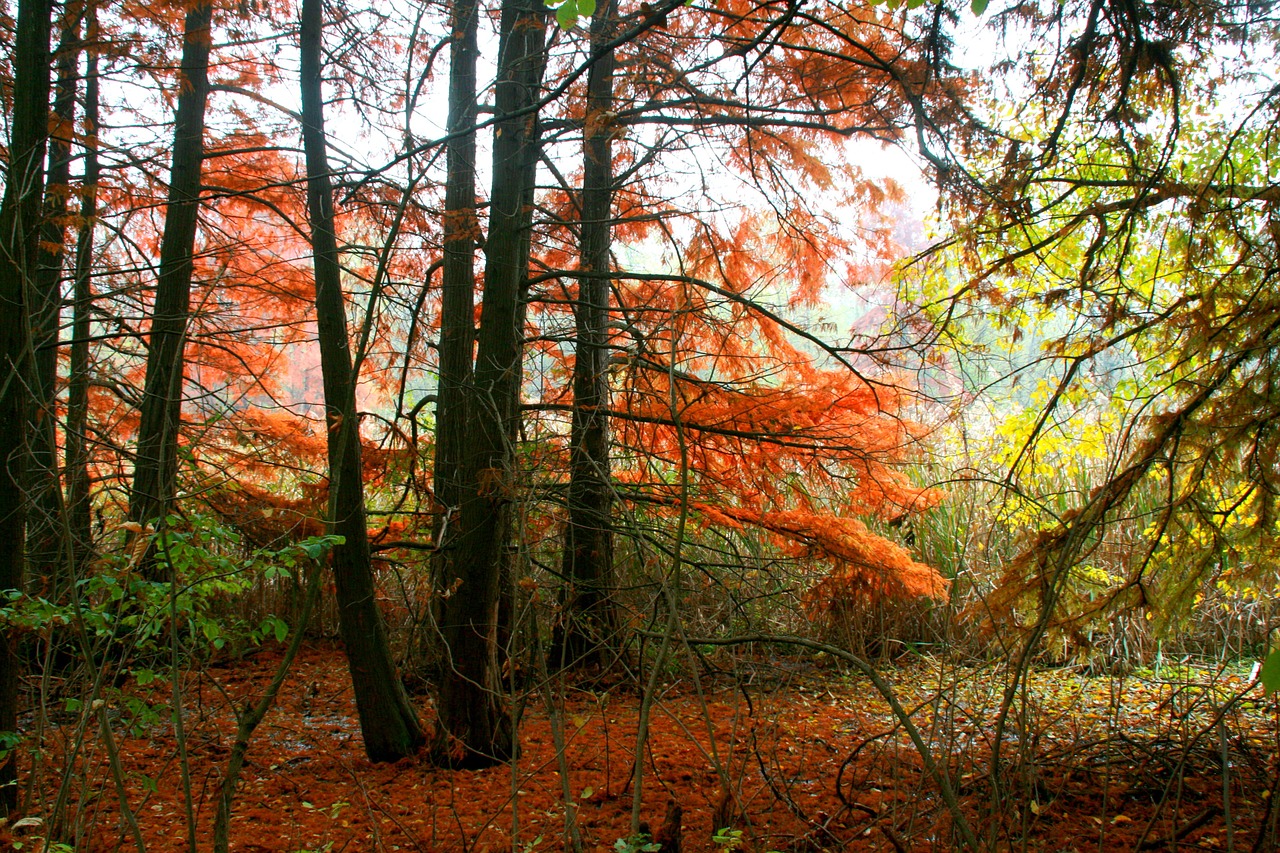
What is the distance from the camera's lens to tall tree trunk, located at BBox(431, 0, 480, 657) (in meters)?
4.41

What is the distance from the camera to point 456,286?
15.0ft

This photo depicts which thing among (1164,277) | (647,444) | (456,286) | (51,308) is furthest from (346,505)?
(1164,277)

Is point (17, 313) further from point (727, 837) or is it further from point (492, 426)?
point (727, 837)

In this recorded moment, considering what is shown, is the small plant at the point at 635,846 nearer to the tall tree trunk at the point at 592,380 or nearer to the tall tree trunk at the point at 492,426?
the tall tree trunk at the point at 492,426

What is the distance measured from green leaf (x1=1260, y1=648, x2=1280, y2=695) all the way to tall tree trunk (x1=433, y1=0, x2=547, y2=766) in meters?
3.22

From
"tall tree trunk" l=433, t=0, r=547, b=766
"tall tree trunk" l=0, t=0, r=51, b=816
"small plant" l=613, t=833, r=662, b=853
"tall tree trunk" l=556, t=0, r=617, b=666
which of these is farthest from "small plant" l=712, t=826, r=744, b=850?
"tall tree trunk" l=0, t=0, r=51, b=816

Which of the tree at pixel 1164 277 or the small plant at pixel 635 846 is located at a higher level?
the tree at pixel 1164 277

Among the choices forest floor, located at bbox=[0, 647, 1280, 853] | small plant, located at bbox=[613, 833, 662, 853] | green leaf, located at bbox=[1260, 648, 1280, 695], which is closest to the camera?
green leaf, located at bbox=[1260, 648, 1280, 695]

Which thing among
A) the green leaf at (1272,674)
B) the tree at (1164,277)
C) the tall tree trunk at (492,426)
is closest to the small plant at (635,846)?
the green leaf at (1272,674)

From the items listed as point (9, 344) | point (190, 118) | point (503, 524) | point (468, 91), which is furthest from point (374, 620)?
point (190, 118)

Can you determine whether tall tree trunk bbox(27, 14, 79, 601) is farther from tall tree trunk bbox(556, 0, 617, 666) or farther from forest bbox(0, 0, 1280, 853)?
tall tree trunk bbox(556, 0, 617, 666)

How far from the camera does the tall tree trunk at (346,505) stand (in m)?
4.08

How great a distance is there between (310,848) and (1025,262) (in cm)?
429

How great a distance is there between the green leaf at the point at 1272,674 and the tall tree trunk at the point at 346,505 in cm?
361
